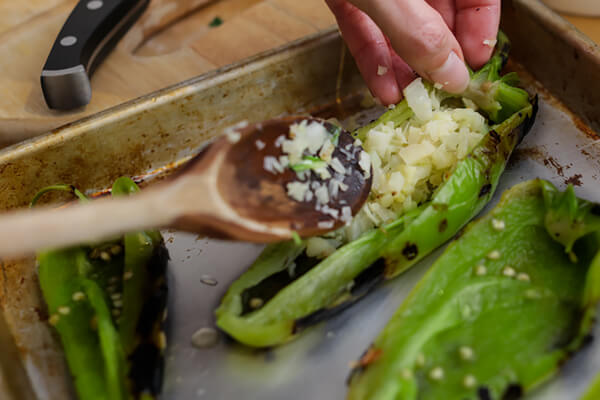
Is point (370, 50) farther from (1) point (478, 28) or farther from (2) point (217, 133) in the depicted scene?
(2) point (217, 133)

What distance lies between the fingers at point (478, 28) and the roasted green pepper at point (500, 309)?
626mm

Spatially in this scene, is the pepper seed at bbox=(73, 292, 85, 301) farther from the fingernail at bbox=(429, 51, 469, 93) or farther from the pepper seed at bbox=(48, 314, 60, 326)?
the fingernail at bbox=(429, 51, 469, 93)

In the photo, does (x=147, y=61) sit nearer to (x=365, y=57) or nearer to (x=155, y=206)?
(x=365, y=57)

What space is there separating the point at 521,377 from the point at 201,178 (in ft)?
3.22

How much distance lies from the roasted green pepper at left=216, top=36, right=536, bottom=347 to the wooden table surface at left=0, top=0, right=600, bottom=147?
1.20 meters

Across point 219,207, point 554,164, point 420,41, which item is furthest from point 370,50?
point 219,207

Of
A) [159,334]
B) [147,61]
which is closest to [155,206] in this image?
[159,334]

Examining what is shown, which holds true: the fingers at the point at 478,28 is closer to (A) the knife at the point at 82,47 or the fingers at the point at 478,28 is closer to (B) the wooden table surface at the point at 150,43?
(B) the wooden table surface at the point at 150,43

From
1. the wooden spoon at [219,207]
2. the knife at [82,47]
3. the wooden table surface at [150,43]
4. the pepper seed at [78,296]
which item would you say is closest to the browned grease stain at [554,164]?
the wooden spoon at [219,207]

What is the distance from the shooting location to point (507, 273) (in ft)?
5.64

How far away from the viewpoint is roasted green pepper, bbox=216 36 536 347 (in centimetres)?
168

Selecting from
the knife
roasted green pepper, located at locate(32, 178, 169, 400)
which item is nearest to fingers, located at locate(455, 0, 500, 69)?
roasted green pepper, located at locate(32, 178, 169, 400)

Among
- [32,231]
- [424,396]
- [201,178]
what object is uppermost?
[32,231]

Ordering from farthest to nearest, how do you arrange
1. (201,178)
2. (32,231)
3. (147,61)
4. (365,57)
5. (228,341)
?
1. (147,61)
2. (365,57)
3. (228,341)
4. (201,178)
5. (32,231)
